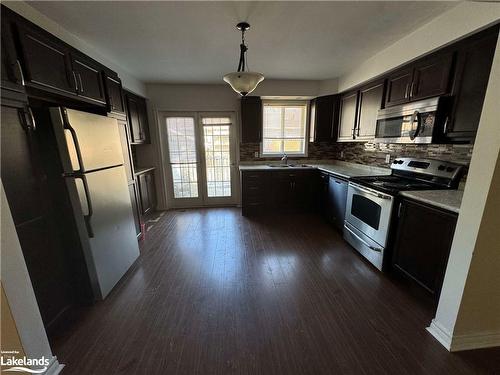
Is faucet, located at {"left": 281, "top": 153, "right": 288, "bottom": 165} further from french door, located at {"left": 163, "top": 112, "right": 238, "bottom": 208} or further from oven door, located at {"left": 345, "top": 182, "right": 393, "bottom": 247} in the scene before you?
oven door, located at {"left": 345, "top": 182, "right": 393, "bottom": 247}

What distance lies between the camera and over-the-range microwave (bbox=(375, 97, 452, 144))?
1.95m

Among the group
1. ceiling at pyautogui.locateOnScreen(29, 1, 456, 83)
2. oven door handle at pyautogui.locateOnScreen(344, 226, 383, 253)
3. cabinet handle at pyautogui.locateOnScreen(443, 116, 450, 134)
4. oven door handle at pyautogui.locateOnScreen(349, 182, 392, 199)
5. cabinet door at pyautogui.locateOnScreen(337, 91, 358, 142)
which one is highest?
ceiling at pyautogui.locateOnScreen(29, 1, 456, 83)

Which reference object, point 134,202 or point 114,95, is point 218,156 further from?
point 114,95

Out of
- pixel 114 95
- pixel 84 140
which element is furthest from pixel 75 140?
pixel 114 95

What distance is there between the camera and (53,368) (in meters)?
1.31

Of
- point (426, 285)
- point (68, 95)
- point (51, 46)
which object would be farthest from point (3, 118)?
point (426, 285)

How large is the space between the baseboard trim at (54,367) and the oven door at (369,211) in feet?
9.16

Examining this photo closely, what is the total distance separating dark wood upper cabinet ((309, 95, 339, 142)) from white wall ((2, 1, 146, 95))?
318 cm

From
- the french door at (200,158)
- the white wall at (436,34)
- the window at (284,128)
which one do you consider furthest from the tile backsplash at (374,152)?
the white wall at (436,34)

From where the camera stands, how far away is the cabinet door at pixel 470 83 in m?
1.61

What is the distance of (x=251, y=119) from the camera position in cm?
400

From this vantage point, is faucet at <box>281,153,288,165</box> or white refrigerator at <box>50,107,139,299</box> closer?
white refrigerator at <box>50,107,139,299</box>

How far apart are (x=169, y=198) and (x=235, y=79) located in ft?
10.7

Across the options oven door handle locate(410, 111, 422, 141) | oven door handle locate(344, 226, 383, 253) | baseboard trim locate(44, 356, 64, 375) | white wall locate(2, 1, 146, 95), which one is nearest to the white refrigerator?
baseboard trim locate(44, 356, 64, 375)
